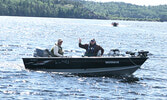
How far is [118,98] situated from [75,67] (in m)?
6.18

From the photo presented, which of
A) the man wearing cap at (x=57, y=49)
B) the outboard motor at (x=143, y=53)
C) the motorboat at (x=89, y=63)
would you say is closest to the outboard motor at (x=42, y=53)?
the motorboat at (x=89, y=63)

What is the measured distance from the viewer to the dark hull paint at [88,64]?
24531 mm

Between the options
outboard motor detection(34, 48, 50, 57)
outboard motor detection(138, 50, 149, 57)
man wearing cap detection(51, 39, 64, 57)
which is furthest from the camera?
outboard motor detection(34, 48, 50, 57)

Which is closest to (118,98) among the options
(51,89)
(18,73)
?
(51,89)

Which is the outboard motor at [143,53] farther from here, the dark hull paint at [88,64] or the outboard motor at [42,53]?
the outboard motor at [42,53]

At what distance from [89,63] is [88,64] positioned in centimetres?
11

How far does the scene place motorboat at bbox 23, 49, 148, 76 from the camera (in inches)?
966

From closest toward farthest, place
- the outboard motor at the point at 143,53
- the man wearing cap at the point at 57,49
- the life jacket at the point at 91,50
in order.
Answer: the outboard motor at the point at 143,53 → the man wearing cap at the point at 57,49 → the life jacket at the point at 91,50

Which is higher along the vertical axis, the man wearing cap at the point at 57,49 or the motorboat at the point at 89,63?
the man wearing cap at the point at 57,49

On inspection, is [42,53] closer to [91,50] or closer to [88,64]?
[88,64]

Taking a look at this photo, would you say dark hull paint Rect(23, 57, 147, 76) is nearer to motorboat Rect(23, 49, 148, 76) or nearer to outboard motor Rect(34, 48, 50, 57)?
motorboat Rect(23, 49, 148, 76)

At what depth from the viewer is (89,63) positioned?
24.7 m

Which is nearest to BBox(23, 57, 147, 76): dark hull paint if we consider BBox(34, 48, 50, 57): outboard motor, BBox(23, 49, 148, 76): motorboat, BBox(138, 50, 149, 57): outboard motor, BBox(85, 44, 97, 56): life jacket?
BBox(23, 49, 148, 76): motorboat

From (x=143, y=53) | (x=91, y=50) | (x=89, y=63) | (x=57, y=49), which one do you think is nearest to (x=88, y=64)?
(x=89, y=63)
